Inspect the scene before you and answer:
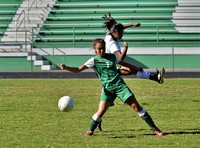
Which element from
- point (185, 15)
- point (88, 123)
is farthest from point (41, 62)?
point (88, 123)

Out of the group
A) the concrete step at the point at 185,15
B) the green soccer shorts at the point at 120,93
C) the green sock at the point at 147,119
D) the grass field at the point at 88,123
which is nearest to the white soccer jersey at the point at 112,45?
the green soccer shorts at the point at 120,93

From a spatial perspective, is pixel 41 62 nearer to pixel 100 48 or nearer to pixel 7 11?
pixel 7 11

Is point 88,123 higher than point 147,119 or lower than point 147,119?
lower

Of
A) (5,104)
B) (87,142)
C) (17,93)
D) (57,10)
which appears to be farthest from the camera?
(57,10)

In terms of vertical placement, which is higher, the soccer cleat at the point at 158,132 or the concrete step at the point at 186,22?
the concrete step at the point at 186,22

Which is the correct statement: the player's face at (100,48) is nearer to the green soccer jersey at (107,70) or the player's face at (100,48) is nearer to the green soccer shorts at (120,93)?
the green soccer jersey at (107,70)

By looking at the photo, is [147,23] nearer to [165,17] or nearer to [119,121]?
[165,17]

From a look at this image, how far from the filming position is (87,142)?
6.49m

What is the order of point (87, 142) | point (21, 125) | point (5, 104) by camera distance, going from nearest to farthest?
point (87, 142)
point (21, 125)
point (5, 104)

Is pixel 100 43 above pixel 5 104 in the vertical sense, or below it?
above

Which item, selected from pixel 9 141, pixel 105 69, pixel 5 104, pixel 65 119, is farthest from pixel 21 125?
pixel 5 104

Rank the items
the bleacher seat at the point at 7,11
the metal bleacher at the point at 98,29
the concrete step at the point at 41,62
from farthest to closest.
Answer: the bleacher seat at the point at 7,11
the concrete step at the point at 41,62
the metal bleacher at the point at 98,29

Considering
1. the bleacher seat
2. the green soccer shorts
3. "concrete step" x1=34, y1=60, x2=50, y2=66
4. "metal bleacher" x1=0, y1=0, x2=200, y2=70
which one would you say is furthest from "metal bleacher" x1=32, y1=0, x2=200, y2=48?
the green soccer shorts

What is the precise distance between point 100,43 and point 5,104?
5.58m
